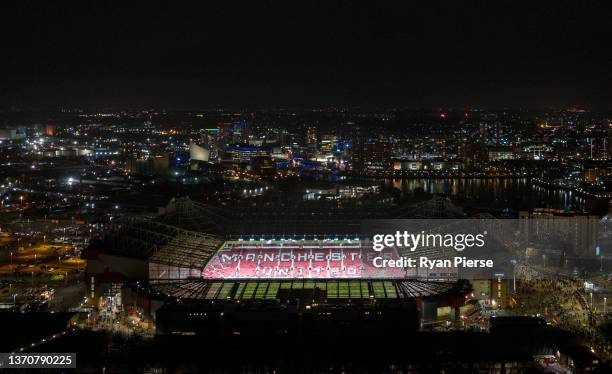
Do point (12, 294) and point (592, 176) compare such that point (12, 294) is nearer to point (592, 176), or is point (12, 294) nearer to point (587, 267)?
point (587, 267)

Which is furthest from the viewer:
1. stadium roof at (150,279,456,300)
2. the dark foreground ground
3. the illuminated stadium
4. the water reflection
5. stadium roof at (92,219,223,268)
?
the water reflection

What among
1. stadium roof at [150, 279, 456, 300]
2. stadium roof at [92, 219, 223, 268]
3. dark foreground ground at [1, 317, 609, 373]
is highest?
stadium roof at [92, 219, 223, 268]

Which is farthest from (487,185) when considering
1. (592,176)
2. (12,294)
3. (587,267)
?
(12,294)

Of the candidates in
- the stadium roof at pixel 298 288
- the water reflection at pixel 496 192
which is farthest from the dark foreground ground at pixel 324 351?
the water reflection at pixel 496 192

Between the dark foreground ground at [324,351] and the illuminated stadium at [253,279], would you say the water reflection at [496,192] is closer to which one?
the illuminated stadium at [253,279]

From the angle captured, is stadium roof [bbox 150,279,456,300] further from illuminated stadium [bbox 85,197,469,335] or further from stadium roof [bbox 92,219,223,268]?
stadium roof [bbox 92,219,223,268]

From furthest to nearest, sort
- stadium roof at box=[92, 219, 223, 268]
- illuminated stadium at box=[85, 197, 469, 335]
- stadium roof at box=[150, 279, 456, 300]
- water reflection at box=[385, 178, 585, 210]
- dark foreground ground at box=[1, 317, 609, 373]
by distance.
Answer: water reflection at box=[385, 178, 585, 210] < stadium roof at box=[92, 219, 223, 268] < stadium roof at box=[150, 279, 456, 300] < illuminated stadium at box=[85, 197, 469, 335] < dark foreground ground at box=[1, 317, 609, 373]

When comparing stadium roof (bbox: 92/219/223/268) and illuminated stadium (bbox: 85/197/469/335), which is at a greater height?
stadium roof (bbox: 92/219/223/268)

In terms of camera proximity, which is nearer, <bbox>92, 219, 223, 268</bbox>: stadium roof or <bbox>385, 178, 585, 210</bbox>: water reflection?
<bbox>92, 219, 223, 268</bbox>: stadium roof

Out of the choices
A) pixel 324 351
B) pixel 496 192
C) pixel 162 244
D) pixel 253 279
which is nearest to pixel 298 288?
pixel 253 279

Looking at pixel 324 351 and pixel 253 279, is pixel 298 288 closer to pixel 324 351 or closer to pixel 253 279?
pixel 253 279

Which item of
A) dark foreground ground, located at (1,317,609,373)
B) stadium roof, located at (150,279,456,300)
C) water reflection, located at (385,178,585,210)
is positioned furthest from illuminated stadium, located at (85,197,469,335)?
water reflection, located at (385,178,585,210)
